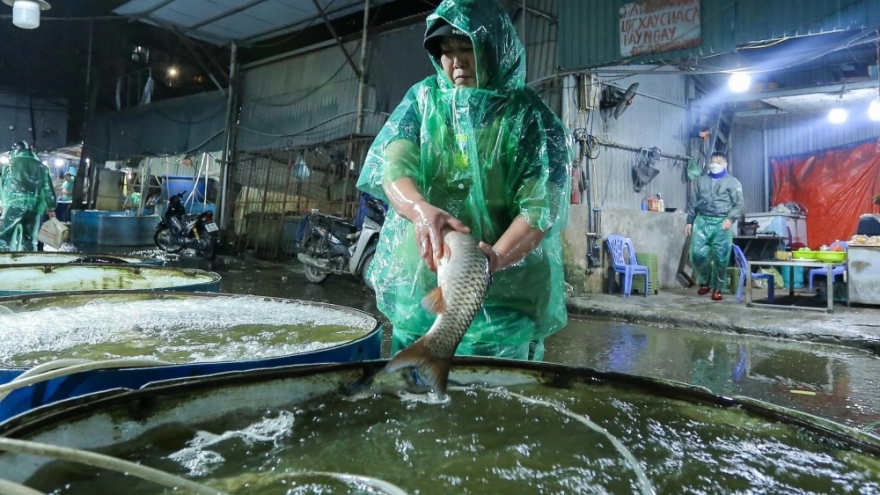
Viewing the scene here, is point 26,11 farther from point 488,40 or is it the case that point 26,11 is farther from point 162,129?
point 162,129

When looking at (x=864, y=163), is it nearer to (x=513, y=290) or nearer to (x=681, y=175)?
(x=681, y=175)

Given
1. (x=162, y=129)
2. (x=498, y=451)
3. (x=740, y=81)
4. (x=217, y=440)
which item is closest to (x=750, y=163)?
(x=740, y=81)

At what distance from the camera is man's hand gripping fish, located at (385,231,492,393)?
1.49 m

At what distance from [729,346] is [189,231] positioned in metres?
11.5

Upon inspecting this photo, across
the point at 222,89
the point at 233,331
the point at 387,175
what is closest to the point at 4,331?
the point at 233,331

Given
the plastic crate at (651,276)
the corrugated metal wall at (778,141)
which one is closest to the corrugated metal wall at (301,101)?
the plastic crate at (651,276)

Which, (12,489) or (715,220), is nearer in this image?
(12,489)

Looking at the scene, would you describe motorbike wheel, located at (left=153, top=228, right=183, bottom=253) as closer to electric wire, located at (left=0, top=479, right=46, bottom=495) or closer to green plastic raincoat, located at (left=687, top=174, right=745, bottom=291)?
green plastic raincoat, located at (left=687, top=174, right=745, bottom=291)

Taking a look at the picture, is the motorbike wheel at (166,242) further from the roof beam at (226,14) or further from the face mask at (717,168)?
the face mask at (717,168)

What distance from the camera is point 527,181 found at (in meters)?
1.99

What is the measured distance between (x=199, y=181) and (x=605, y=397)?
17183 mm

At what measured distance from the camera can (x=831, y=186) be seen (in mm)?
12266

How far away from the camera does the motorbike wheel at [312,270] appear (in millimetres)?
8969

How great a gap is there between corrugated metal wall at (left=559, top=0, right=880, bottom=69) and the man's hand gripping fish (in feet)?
22.9
